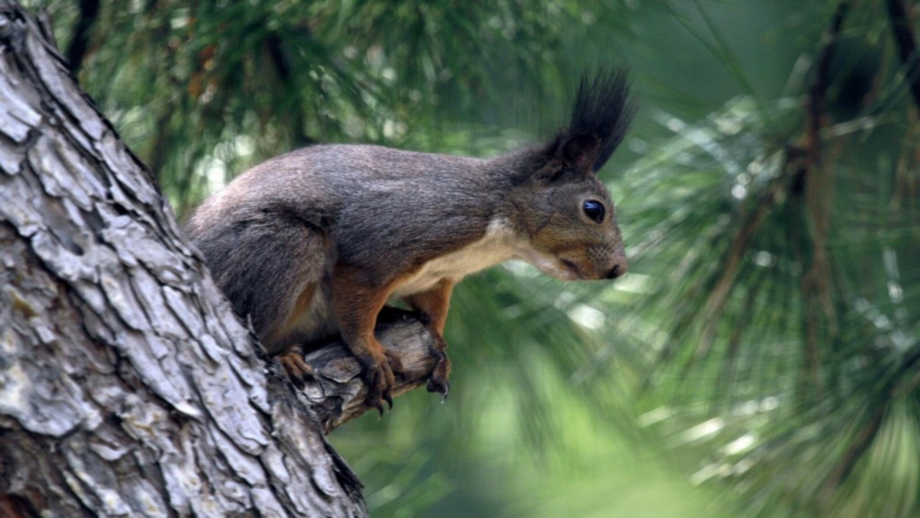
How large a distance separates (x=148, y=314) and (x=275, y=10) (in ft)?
3.27

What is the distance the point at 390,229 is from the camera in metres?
1.70

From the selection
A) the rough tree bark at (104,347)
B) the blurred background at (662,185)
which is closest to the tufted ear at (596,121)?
the blurred background at (662,185)

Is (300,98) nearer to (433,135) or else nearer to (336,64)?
(336,64)

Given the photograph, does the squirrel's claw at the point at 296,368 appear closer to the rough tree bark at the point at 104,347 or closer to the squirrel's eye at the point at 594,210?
the rough tree bark at the point at 104,347

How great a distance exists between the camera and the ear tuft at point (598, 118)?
1.79 m

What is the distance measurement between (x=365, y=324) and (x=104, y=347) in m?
0.62

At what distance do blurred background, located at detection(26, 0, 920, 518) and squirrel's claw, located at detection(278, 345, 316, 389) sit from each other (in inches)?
24.8

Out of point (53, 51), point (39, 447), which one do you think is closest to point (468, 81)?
point (53, 51)

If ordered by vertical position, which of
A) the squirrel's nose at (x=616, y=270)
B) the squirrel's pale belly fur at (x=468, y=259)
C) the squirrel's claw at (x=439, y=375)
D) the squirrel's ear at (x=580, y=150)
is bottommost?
the squirrel's claw at (x=439, y=375)

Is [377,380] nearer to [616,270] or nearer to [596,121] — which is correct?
[616,270]

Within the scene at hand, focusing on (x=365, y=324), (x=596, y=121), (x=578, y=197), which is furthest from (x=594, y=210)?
(x=365, y=324)

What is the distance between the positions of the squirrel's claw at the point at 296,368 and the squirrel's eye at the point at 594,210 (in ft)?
2.01

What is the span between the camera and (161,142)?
6.72 feet

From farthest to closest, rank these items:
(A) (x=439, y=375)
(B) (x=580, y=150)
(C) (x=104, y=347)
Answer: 1. (B) (x=580, y=150)
2. (A) (x=439, y=375)
3. (C) (x=104, y=347)
